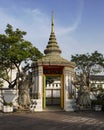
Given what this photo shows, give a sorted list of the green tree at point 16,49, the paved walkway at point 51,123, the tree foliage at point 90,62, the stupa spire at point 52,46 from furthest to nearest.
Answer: the tree foliage at point 90,62
the stupa spire at point 52,46
the green tree at point 16,49
the paved walkway at point 51,123

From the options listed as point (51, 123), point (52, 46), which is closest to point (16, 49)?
point (52, 46)

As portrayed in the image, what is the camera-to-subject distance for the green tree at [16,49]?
1683cm

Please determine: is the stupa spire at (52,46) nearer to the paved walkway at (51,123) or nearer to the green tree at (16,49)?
the green tree at (16,49)

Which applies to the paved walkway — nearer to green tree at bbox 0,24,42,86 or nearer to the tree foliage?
green tree at bbox 0,24,42,86

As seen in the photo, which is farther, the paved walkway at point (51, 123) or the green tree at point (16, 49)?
the green tree at point (16, 49)

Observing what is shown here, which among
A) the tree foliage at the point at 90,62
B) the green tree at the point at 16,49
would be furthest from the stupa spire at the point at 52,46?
the tree foliage at the point at 90,62

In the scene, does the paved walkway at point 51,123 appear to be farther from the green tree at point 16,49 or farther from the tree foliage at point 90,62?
the tree foliage at point 90,62

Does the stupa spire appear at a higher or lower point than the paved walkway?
higher

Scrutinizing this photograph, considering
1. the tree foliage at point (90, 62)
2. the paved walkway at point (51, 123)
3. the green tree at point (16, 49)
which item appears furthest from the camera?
the tree foliage at point (90, 62)

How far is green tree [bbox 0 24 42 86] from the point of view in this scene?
16828mm

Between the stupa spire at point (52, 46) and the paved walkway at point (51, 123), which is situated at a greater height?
the stupa spire at point (52, 46)

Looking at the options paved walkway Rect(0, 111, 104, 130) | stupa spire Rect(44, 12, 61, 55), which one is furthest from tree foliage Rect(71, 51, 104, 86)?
paved walkway Rect(0, 111, 104, 130)

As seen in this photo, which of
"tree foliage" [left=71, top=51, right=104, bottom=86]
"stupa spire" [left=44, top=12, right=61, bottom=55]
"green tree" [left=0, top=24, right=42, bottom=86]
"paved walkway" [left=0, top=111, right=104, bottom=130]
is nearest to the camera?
"paved walkway" [left=0, top=111, right=104, bottom=130]

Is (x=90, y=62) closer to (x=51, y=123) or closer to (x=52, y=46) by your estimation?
(x=52, y=46)
